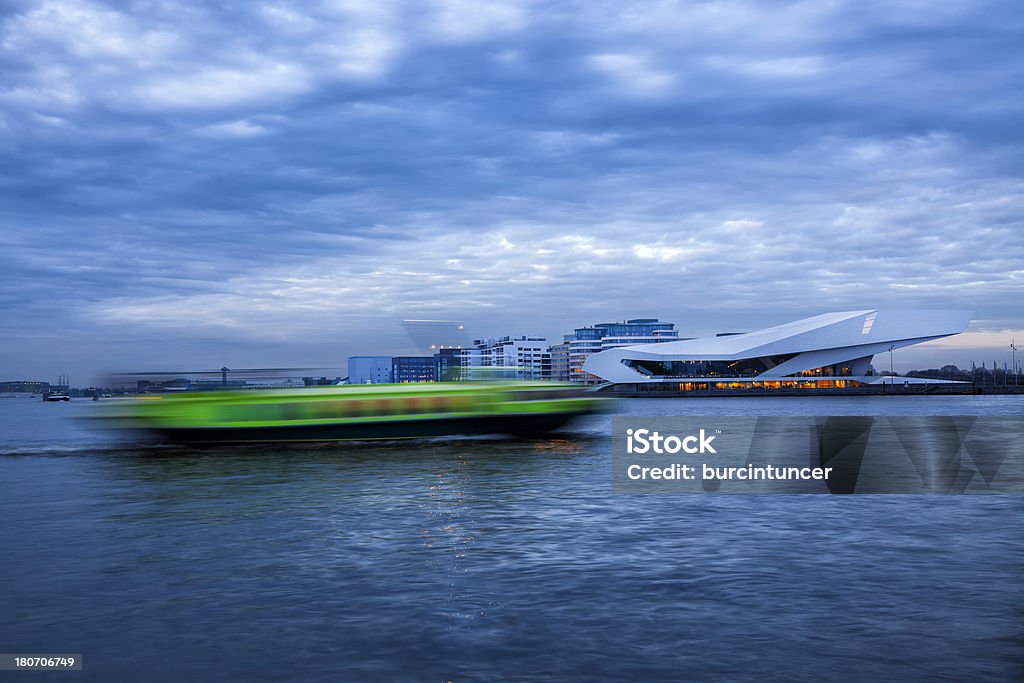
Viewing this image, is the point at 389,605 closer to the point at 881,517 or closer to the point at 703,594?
the point at 703,594

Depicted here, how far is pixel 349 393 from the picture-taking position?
99.7ft

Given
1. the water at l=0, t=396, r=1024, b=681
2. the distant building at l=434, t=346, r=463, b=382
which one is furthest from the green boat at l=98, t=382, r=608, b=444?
the water at l=0, t=396, r=1024, b=681

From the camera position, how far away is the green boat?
2953cm

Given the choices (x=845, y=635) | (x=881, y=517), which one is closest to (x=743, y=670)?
(x=845, y=635)

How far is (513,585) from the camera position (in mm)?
8633

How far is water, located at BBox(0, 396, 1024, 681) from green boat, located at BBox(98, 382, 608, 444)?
12.3m

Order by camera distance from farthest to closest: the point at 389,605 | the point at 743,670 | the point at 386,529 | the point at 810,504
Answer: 1. the point at 810,504
2. the point at 386,529
3. the point at 389,605
4. the point at 743,670

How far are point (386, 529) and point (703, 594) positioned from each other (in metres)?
5.42

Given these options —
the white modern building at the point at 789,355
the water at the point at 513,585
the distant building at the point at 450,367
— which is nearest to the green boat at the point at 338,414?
the distant building at the point at 450,367

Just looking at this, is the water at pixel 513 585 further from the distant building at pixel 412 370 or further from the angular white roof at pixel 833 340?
the angular white roof at pixel 833 340

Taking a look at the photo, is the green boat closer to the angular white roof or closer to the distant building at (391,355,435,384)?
the distant building at (391,355,435,384)

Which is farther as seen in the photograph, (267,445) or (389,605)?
(267,445)

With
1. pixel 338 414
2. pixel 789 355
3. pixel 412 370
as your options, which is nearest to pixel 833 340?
pixel 789 355

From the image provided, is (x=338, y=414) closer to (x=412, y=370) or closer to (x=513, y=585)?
(x=513, y=585)
